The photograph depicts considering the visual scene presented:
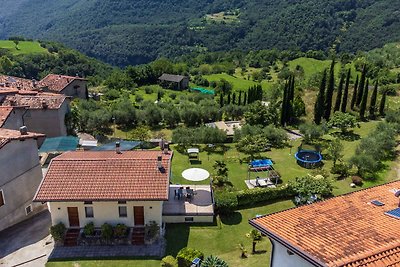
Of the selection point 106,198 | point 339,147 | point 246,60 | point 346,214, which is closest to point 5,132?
point 106,198

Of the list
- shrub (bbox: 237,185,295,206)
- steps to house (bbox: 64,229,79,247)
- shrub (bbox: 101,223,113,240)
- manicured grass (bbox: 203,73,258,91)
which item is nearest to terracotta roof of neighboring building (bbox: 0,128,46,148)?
steps to house (bbox: 64,229,79,247)

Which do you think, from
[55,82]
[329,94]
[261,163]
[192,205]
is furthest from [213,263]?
[55,82]

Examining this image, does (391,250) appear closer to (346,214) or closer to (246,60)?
(346,214)

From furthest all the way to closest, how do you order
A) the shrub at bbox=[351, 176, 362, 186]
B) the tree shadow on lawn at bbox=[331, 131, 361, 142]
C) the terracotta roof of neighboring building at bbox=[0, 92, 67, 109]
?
the tree shadow on lawn at bbox=[331, 131, 361, 142]
the terracotta roof of neighboring building at bbox=[0, 92, 67, 109]
the shrub at bbox=[351, 176, 362, 186]

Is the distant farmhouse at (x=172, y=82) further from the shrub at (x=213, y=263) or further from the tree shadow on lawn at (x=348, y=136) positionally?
the shrub at (x=213, y=263)

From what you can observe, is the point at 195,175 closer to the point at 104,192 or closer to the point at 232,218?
the point at 232,218

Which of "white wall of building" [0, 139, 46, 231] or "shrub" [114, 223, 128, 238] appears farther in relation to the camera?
"white wall of building" [0, 139, 46, 231]

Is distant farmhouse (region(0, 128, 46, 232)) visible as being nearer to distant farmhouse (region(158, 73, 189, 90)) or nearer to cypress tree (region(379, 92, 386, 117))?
cypress tree (region(379, 92, 386, 117))
